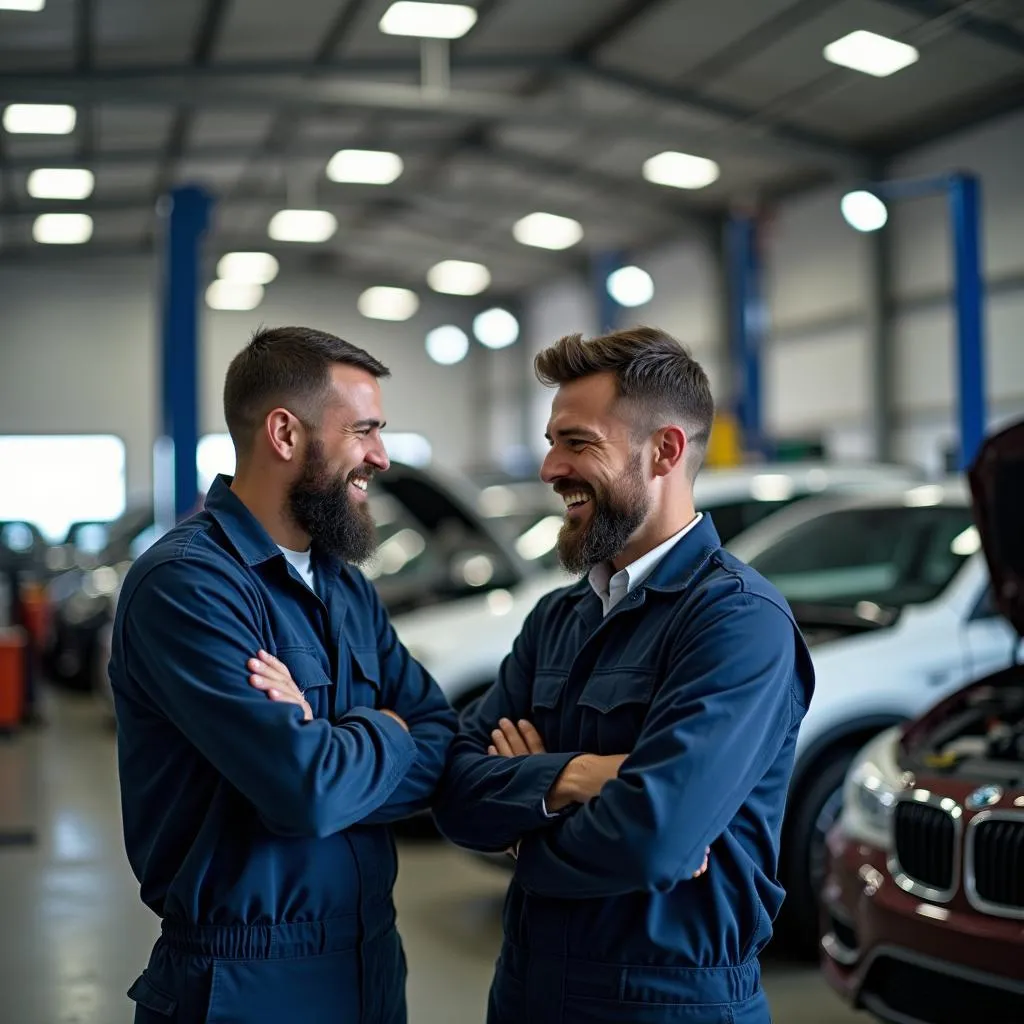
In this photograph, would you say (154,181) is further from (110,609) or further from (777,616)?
(777,616)

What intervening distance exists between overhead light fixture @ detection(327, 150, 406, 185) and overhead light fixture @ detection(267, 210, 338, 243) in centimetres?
204

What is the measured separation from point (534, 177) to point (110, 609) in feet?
30.0

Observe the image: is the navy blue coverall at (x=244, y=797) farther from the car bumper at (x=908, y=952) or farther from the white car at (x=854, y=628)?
the white car at (x=854, y=628)

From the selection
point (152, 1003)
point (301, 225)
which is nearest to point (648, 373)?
point (152, 1003)

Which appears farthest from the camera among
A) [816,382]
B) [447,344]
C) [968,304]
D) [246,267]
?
[246,267]

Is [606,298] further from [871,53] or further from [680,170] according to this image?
[871,53]

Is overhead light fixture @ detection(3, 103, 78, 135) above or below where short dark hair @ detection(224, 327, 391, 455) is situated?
above

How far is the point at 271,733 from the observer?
1.91 metres

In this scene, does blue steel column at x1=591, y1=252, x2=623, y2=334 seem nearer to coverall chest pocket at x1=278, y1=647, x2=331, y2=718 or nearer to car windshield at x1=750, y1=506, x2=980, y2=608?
car windshield at x1=750, y1=506, x2=980, y2=608

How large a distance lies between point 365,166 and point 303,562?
15387 mm

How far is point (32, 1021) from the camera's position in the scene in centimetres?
422

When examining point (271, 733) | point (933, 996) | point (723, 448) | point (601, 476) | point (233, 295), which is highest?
point (233, 295)

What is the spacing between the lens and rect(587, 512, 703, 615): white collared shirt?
82.9 inches

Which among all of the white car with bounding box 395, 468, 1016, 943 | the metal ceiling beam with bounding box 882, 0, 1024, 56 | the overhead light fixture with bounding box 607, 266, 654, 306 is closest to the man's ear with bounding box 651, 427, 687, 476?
the white car with bounding box 395, 468, 1016, 943
